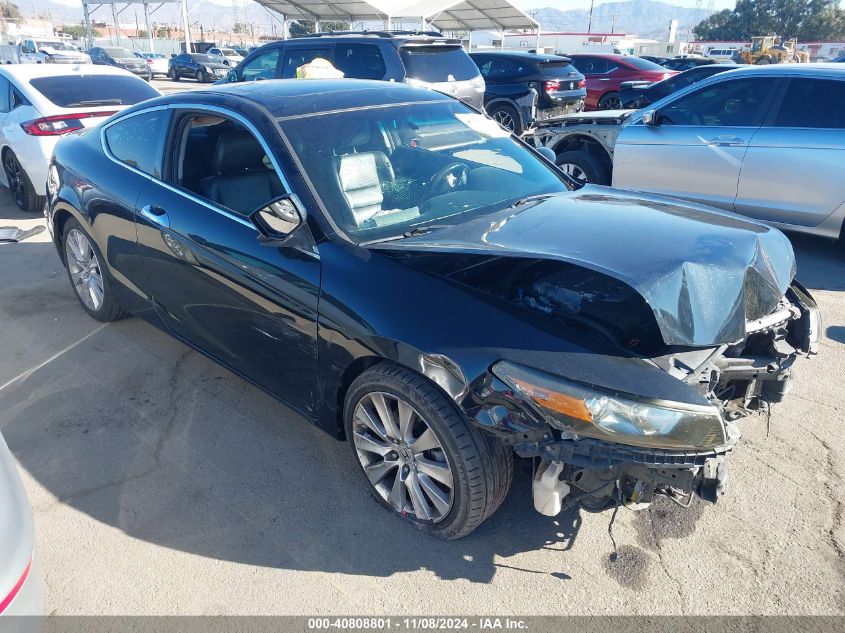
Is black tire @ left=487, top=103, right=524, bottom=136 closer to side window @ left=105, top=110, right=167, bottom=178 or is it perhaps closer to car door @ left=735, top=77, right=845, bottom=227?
car door @ left=735, top=77, right=845, bottom=227

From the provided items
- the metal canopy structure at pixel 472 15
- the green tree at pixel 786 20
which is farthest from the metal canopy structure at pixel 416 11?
the green tree at pixel 786 20

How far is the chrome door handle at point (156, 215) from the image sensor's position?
3.44 m

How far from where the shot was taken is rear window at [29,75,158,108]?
704 cm

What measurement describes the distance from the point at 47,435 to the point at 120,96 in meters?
5.16

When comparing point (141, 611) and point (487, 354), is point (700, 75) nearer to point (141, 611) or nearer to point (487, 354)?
point (487, 354)

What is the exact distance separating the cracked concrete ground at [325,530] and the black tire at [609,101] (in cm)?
1349

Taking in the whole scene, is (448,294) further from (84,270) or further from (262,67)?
(262,67)

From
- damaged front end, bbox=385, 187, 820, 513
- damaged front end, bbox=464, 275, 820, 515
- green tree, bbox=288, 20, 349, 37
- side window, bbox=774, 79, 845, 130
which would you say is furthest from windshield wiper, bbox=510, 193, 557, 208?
green tree, bbox=288, 20, 349, 37

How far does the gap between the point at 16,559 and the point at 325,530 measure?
1.23 m

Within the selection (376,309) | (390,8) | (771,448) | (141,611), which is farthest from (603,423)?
(390,8)

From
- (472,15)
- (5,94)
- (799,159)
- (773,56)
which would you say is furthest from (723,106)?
(773,56)

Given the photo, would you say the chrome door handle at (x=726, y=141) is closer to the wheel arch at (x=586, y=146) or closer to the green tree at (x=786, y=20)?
the wheel arch at (x=586, y=146)

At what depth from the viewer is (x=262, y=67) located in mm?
10555

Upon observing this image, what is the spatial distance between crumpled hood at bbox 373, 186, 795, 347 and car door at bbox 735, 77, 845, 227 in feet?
9.37
